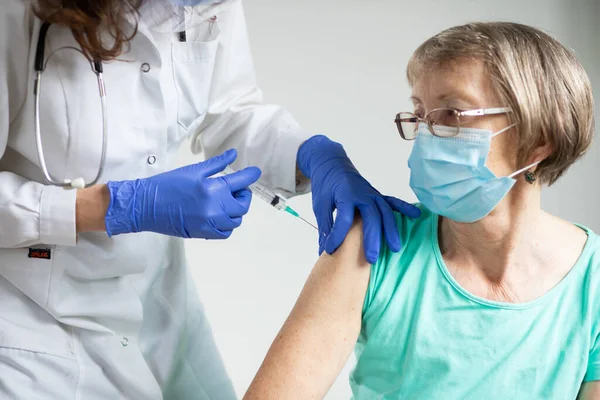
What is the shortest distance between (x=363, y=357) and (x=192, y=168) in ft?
1.73

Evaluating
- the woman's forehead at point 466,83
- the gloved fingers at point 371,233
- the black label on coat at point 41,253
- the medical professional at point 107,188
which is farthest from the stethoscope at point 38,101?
the woman's forehead at point 466,83

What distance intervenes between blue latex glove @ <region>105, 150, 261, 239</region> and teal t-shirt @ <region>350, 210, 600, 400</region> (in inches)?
13.2

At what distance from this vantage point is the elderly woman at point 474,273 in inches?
61.1

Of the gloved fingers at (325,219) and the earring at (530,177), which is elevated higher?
the earring at (530,177)

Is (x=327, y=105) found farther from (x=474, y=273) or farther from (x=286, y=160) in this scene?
(x=474, y=273)

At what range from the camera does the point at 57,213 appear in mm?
1489

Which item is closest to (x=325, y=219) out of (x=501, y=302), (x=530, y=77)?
(x=501, y=302)

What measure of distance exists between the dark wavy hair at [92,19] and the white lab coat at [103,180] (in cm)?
7

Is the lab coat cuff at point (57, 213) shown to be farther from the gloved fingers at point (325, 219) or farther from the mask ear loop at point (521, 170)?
the mask ear loop at point (521, 170)

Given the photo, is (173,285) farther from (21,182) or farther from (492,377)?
(492,377)

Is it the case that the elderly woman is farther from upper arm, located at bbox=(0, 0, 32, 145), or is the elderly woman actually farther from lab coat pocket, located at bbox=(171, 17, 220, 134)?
upper arm, located at bbox=(0, 0, 32, 145)

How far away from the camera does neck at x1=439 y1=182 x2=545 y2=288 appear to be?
1646 millimetres

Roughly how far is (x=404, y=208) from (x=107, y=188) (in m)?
0.63

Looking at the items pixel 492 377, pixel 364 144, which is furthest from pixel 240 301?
pixel 492 377
